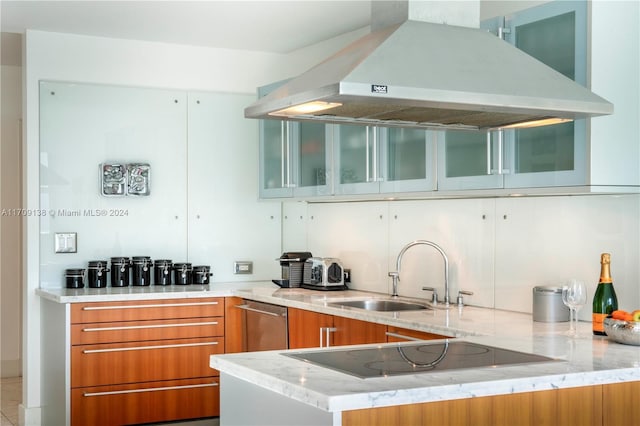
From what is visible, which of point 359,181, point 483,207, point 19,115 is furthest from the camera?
point 19,115

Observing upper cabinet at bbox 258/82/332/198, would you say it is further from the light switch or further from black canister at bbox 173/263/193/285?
the light switch

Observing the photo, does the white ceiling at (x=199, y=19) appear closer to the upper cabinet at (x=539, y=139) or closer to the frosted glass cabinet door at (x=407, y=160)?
the frosted glass cabinet door at (x=407, y=160)

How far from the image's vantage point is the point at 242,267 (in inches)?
237

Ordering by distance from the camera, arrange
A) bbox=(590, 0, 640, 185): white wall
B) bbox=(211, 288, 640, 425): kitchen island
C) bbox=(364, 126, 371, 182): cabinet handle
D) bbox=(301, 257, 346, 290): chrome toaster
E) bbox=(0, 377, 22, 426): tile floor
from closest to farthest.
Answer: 1. bbox=(211, 288, 640, 425): kitchen island
2. bbox=(590, 0, 640, 185): white wall
3. bbox=(364, 126, 371, 182): cabinet handle
4. bbox=(301, 257, 346, 290): chrome toaster
5. bbox=(0, 377, 22, 426): tile floor

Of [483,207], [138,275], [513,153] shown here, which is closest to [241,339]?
[138,275]

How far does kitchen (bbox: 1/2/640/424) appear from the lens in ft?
11.3

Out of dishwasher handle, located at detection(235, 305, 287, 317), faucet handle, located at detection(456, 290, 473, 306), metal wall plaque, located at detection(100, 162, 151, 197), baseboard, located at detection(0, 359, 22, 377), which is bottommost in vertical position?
baseboard, located at detection(0, 359, 22, 377)

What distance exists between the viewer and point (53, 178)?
538 centimetres

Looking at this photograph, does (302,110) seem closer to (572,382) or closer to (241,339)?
(572,382)

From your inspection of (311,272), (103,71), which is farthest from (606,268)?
(103,71)

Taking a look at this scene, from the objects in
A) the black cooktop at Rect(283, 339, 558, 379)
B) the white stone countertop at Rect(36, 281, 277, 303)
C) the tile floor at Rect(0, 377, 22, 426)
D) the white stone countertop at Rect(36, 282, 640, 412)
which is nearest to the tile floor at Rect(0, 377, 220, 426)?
the tile floor at Rect(0, 377, 22, 426)

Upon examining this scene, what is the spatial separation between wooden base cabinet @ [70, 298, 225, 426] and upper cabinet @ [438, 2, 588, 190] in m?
2.05

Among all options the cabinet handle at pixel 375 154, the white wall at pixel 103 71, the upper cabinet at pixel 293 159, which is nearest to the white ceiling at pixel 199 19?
the white wall at pixel 103 71

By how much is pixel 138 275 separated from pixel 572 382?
11.7ft
